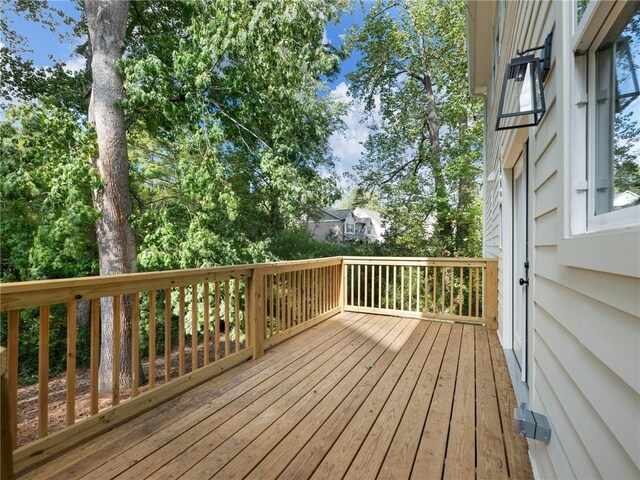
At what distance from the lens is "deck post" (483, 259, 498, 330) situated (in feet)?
14.5

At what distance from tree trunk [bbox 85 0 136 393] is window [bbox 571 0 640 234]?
216 inches

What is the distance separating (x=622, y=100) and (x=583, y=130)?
175mm

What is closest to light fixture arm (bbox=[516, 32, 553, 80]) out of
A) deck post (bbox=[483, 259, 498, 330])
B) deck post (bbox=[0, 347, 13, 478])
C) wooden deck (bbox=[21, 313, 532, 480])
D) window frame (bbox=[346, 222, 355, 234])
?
wooden deck (bbox=[21, 313, 532, 480])

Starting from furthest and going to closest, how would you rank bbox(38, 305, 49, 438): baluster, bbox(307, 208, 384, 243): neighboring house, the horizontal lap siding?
bbox(307, 208, 384, 243): neighboring house < bbox(38, 305, 49, 438): baluster < the horizontal lap siding

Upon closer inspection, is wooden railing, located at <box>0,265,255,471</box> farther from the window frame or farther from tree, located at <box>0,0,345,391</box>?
the window frame

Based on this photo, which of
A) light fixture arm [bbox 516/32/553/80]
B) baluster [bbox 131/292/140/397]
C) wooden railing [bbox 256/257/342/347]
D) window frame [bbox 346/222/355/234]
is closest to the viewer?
light fixture arm [bbox 516/32/553/80]

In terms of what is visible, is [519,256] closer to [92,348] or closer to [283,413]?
[283,413]

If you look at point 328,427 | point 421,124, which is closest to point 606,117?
point 328,427

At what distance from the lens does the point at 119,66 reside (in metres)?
4.93

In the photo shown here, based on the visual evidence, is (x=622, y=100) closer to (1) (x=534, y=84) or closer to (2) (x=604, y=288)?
(2) (x=604, y=288)

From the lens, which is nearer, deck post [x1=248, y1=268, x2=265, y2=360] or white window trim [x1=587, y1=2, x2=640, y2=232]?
white window trim [x1=587, y1=2, x2=640, y2=232]

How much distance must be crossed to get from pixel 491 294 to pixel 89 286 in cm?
458

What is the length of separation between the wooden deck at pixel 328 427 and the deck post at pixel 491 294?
4.02ft

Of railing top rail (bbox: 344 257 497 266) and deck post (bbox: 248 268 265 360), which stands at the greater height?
railing top rail (bbox: 344 257 497 266)
